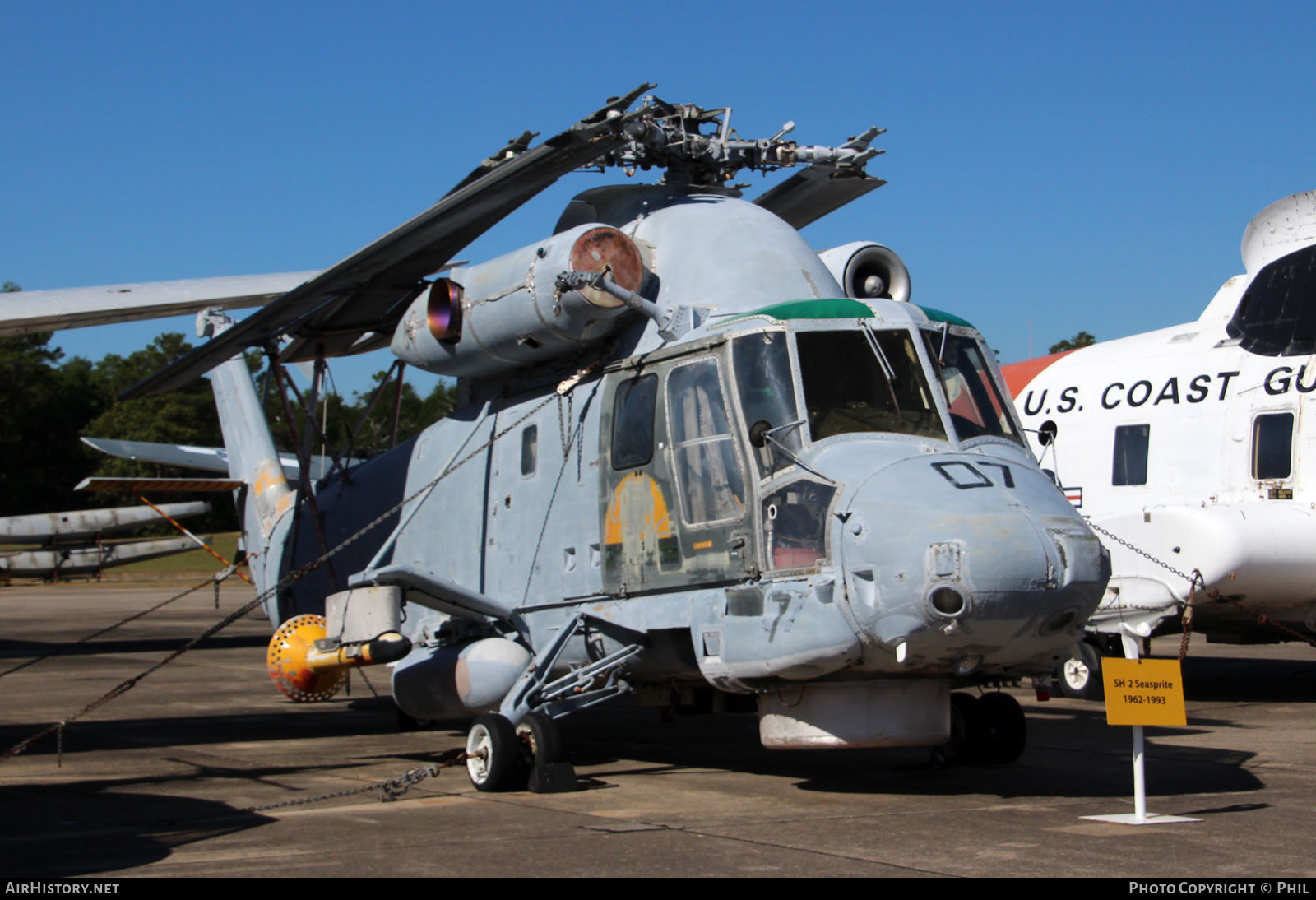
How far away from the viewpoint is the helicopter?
293 inches

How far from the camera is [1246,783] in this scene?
8.79 metres

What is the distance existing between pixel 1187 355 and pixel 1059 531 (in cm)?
845

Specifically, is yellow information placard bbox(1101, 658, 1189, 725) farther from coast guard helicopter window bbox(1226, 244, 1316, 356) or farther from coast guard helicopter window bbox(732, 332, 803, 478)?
coast guard helicopter window bbox(1226, 244, 1316, 356)

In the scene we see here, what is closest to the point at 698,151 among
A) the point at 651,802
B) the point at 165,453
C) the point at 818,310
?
the point at 818,310

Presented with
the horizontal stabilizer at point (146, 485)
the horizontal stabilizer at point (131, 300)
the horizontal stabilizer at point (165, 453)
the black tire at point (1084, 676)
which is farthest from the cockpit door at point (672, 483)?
the horizontal stabilizer at point (165, 453)

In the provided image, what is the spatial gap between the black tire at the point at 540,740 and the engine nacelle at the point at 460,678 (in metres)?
0.76

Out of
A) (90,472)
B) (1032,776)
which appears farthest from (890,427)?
(90,472)

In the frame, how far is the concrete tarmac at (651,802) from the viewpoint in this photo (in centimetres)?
627

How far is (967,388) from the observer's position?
28.3 ft

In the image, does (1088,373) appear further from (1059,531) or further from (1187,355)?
(1059,531)

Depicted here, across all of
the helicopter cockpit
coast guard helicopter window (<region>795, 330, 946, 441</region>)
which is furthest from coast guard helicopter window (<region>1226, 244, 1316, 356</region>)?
coast guard helicopter window (<region>795, 330, 946, 441</region>)

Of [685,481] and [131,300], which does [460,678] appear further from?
[131,300]

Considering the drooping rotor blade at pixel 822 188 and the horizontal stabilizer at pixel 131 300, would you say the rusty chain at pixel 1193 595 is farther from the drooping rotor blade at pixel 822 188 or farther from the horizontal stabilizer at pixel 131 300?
the horizontal stabilizer at pixel 131 300

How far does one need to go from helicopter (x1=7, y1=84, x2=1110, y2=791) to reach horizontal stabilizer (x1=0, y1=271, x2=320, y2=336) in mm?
282
